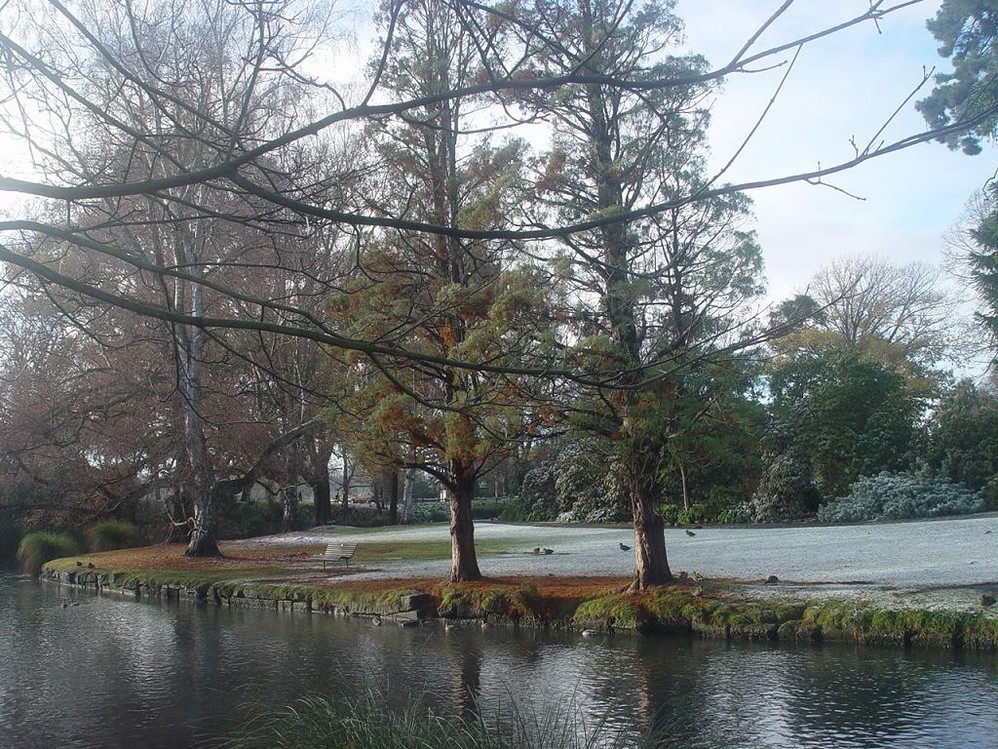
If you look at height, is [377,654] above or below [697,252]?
below

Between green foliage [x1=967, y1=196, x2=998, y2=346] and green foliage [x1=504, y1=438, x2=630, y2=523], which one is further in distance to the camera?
green foliage [x1=504, y1=438, x2=630, y2=523]

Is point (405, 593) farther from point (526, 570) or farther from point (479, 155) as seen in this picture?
point (479, 155)

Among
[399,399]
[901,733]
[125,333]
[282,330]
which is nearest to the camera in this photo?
[282,330]

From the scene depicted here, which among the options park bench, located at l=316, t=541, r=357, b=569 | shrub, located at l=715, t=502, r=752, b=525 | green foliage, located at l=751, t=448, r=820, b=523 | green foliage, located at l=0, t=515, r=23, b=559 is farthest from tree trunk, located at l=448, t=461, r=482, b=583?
green foliage, located at l=0, t=515, r=23, b=559

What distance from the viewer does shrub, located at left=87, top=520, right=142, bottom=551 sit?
2939cm

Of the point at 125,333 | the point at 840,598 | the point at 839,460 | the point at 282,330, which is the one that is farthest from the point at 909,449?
the point at 282,330

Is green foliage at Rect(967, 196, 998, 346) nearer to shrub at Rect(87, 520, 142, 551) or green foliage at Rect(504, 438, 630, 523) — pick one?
green foliage at Rect(504, 438, 630, 523)

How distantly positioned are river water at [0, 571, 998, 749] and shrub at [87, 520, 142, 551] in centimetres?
1657

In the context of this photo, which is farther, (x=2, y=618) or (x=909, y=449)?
(x=909, y=449)

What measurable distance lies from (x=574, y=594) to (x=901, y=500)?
1457 cm

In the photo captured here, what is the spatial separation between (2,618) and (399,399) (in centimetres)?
831

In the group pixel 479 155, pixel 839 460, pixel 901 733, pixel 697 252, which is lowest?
pixel 901 733

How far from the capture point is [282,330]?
13.1 ft

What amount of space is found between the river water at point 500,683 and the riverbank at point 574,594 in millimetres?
377
